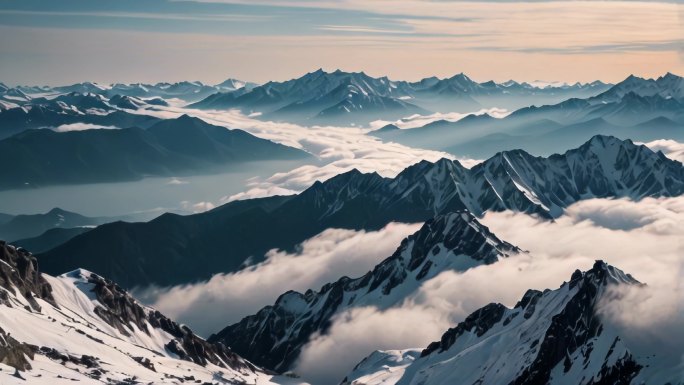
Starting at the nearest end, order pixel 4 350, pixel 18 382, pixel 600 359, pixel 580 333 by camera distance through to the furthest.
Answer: pixel 18 382 < pixel 4 350 < pixel 600 359 < pixel 580 333

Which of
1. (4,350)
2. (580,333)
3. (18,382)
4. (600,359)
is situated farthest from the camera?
(580,333)

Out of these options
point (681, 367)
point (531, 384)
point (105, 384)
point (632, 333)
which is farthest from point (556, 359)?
point (105, 384)

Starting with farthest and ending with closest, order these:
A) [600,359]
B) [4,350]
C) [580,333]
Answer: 1. [580,333]
2. [600,359]
3. [4,350]

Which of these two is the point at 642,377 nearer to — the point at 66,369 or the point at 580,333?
the point at 580,333

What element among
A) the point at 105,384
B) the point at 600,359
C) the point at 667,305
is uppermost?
the point at 667,305

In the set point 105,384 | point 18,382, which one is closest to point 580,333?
point 105,384

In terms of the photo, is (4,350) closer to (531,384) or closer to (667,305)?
(531,384)

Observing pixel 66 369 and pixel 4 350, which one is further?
pixel 66 369

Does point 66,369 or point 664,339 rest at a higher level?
point 664,339

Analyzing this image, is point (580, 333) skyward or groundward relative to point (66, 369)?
skyward
